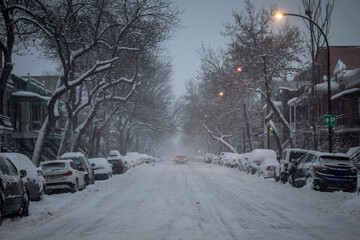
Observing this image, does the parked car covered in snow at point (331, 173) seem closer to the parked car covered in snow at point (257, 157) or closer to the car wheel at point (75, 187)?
the car wheel at point (75, 187)

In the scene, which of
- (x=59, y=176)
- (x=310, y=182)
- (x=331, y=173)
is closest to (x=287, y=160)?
(x=310, y=182)

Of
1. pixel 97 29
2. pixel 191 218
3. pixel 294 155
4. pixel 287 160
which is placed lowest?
pixel 191 218

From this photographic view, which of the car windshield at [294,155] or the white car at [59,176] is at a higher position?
the car windshield at [294,155]

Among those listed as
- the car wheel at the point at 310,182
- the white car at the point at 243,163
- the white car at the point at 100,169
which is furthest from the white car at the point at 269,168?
the white car at the point at 100,169

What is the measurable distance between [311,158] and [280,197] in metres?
2.68

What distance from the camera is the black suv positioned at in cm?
1039

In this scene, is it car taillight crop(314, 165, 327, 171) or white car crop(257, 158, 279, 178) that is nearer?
car taillight crop(314, 165, 327, 171)

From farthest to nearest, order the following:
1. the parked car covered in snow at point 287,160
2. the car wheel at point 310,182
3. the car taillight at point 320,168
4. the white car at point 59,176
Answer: the parked car covered in snow at point 287,160 < the white car at point 59,176 < the car wheel at point 310,182 < the car taillight at point 320,168

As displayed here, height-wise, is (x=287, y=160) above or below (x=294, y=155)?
below

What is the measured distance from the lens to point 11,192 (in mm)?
10984

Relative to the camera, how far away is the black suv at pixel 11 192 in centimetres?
1039

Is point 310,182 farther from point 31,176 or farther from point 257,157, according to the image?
point 257,157

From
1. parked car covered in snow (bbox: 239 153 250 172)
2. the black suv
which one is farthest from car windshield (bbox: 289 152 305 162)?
the black suv

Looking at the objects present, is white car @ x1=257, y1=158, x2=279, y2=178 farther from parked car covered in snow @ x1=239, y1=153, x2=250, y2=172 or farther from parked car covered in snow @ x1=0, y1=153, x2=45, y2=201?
parked car covered in snow @ x1=0, y1=153, x2=45, y2=201
